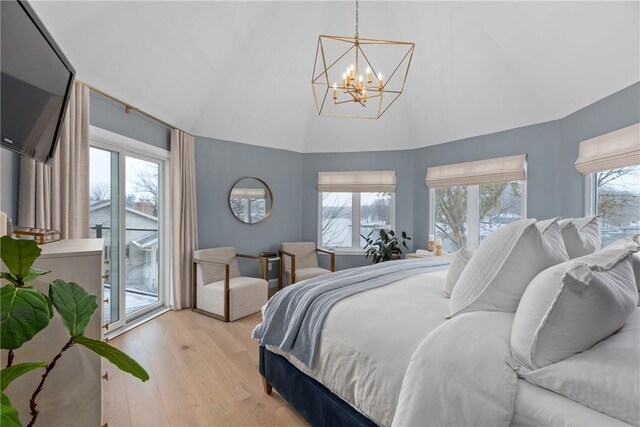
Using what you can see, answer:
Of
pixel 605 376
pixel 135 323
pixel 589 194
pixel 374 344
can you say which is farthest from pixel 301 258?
pixel 605 376

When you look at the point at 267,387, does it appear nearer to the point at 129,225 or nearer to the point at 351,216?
the point at 129,225

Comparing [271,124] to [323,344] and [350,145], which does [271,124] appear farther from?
[323,344]

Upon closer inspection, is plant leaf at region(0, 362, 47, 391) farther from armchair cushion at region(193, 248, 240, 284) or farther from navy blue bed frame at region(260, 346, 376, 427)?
armchair cushion at region(193, 248, 240, 284)

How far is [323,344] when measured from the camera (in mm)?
1520

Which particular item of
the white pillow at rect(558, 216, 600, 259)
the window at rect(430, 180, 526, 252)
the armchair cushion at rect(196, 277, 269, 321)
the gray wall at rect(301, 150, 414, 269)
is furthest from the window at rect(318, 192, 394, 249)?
the white pillow at rect(558, 216, 600, 259)

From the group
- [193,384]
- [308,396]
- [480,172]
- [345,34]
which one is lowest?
[193,384]

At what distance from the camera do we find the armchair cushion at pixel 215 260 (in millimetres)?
3760

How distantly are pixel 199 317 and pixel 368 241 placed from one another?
268cm

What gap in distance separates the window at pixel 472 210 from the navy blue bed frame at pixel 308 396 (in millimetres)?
3464

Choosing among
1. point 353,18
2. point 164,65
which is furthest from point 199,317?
point 353,18

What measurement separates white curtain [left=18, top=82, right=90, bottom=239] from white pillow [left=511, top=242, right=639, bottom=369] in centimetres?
284

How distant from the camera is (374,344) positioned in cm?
129

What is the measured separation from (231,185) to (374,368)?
12.2 ft

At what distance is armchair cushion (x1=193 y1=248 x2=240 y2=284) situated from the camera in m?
3.76
